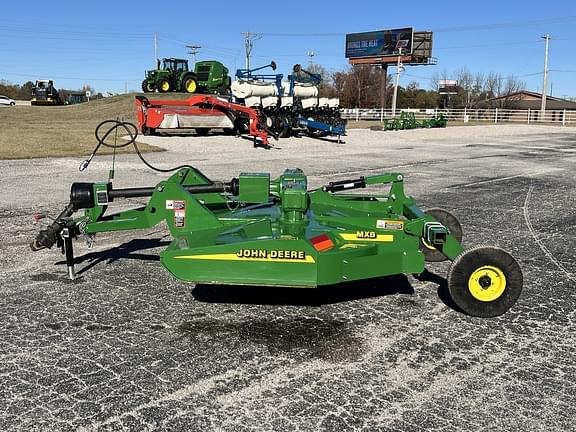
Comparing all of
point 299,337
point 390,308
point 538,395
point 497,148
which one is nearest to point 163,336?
point 299,337

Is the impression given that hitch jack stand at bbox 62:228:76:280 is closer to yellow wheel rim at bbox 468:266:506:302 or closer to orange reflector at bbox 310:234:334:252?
orange reflector at bbox 310:234:334:252

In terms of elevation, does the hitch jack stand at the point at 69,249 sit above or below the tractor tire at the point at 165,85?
below

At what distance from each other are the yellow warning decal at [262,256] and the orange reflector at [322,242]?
14 centimetres

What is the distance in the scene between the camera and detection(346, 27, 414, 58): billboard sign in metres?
62.2

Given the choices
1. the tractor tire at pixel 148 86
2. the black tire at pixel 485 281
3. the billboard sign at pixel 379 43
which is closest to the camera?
the black tire at pixel 485 281

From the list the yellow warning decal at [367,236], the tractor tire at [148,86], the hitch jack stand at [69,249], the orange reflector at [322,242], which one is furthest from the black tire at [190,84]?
the orange reflector at [322,242]

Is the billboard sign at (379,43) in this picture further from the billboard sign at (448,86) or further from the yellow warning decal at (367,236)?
the yellow warning decal at (367,236)

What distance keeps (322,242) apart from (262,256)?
48cm

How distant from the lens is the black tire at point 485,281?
4.33 m

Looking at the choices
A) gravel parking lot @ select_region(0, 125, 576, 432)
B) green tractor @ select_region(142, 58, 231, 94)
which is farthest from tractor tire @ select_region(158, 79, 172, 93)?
gravel parking lot @ select_region(0, 125, 576, 432)

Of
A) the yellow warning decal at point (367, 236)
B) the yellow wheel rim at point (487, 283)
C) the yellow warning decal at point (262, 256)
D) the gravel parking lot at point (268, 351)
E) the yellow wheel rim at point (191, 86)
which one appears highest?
the yellow wheel rim at point (191, 86)

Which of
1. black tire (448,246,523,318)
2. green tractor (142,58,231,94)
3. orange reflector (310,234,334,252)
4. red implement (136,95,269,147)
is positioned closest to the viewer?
orange reflector (310,234,334,252)

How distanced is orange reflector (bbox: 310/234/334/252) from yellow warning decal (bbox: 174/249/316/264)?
14cm

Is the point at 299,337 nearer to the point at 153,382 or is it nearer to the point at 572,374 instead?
the point at 153,382
